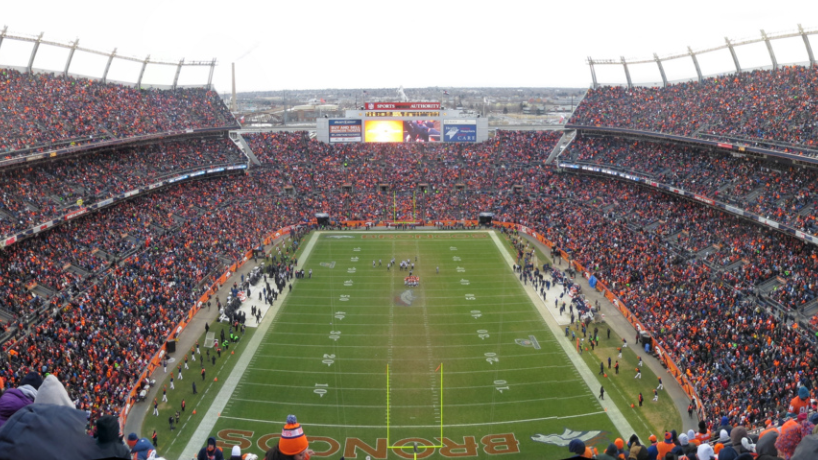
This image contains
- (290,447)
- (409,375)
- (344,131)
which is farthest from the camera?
(344,131)

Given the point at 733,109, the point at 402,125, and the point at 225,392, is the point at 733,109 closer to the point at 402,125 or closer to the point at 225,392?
the point at 402,125

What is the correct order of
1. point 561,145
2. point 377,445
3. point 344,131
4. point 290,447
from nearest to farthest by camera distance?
1. point 290,447
2. point 377,445
3. point 561,145
4. point 344,131

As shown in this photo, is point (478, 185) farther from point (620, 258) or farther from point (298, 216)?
point (620, 258)

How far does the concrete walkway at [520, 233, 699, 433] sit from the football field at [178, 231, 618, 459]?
301 centimetres

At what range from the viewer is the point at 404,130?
202 feet

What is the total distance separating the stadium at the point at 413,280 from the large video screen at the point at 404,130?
106 inches

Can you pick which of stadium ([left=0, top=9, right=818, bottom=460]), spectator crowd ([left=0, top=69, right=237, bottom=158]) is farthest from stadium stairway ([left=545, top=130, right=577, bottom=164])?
spectator crowd ([left=0, top=69, right=237, bottom=158])

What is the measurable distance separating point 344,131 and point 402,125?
6379mm

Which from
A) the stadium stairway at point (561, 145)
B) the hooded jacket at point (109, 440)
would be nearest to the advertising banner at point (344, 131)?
the stadium stairway at point (561, 145)

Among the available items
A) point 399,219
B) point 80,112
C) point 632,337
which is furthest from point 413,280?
point 80,112

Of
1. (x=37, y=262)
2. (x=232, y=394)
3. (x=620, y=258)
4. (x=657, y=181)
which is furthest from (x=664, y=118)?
(x=37, y=262)

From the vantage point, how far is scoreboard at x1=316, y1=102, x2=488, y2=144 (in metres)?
61.6

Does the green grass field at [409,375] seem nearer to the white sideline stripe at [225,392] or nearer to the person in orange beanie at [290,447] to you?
the white sideline stripe at [225,392]

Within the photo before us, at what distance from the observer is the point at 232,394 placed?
22562 millimetres
